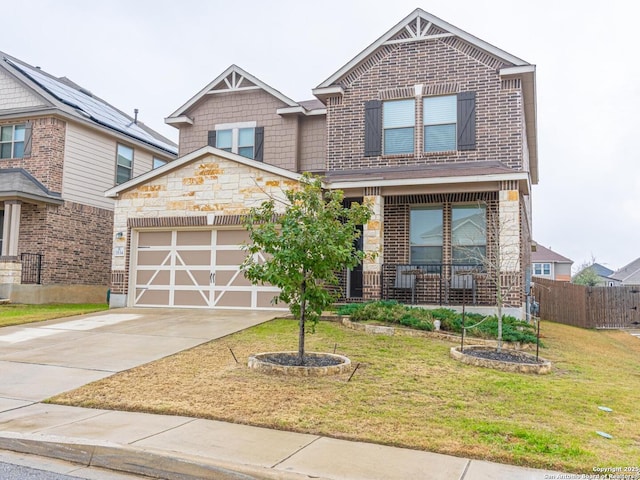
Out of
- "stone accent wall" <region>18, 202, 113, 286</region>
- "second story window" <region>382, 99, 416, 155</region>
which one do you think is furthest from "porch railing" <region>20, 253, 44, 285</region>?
"second story window" <region>382, 99, 416, 155</region>

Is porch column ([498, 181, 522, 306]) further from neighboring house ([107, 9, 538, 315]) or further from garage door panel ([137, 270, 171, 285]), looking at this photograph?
garage door panel ([137, 270, 171, 285])

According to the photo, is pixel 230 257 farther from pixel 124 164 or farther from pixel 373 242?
pixel 124 164

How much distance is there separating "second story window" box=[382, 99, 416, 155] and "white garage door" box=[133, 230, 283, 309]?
15.8 feet

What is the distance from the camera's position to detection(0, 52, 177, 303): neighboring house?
17781 mm

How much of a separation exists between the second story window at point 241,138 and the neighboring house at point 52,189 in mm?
4632

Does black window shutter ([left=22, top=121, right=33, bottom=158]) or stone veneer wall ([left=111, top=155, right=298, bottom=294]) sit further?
black window shutter ([left=22, top=121, right=33, bottom=158])

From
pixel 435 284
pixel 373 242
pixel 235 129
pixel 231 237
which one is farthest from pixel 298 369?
pixel 235 129

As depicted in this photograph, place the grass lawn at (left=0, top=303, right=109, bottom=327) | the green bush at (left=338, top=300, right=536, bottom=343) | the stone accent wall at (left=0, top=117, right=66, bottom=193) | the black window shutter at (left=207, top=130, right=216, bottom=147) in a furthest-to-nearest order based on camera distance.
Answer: the black window shutter at (left=207, top=130, right=216, bottom=147) → the stone accent wall at (left=0, top=117, right=66, bottom=193) → the grass lawn at (left=0, top=303, right=109, bottom=327) → the green bush at (left=338, top=300, right=536, bottom=343)

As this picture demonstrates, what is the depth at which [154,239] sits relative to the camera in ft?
51.4

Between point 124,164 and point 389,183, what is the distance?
1236cm

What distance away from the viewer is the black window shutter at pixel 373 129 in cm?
1541

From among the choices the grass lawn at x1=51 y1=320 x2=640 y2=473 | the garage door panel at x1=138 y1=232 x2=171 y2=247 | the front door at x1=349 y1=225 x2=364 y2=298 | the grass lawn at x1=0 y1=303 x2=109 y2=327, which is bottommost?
the grass lawn at x1=51 y1=320 x2=640 y2=473

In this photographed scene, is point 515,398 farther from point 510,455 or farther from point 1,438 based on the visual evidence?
point 1,438

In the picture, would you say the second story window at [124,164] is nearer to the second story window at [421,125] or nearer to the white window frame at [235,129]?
the white window frame at [235,129]
